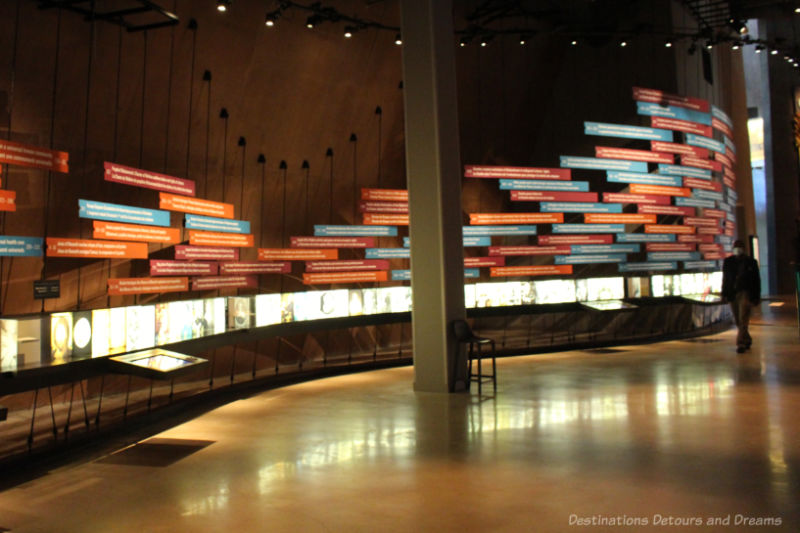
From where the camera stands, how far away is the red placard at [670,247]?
1287 centimetres

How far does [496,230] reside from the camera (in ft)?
36.3

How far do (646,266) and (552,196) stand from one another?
276cm

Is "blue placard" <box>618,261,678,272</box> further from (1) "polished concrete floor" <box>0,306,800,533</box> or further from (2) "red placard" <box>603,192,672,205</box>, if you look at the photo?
(1) "polished concrete floor" <box>0,306,800,533</box>

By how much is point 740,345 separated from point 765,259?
62.5ft

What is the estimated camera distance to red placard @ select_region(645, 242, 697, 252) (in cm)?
1287

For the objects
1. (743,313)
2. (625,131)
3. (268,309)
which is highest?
(625,131)

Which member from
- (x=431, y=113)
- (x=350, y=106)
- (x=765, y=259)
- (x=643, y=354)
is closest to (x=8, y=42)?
(x=431, y=113)

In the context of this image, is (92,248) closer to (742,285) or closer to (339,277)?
(339,277)

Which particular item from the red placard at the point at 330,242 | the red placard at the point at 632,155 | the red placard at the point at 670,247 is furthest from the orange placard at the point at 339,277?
the red placard at the point at 670,247

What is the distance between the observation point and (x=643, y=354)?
10.6m

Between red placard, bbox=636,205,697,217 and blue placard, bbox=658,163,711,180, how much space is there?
685mm

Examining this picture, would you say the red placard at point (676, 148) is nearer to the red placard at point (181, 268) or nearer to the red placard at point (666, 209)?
the red placard at point (666, 209)

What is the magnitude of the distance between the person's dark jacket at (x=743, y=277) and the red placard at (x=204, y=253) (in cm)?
750

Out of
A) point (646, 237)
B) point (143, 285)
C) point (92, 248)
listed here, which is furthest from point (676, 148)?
point (92, 248)
